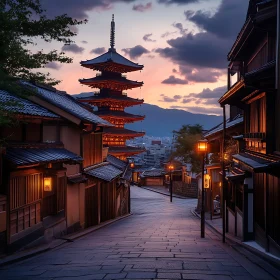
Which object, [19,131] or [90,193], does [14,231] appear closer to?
[19,131]

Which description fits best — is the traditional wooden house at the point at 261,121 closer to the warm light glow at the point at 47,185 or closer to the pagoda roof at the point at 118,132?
the warm light glow at the point at 47,185

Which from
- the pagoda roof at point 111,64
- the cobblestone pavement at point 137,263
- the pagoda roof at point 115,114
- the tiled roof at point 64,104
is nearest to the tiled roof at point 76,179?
the tiled roof at point 64,104

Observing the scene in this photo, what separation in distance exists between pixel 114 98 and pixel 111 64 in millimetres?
4586

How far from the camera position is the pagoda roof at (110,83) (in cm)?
5216

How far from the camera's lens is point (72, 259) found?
11.1 metres

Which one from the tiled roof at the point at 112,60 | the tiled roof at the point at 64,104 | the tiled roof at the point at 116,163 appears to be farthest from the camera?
the tiled roof at the point at 112,60

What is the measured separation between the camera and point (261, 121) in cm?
1290

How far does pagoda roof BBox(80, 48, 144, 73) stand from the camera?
171 ft

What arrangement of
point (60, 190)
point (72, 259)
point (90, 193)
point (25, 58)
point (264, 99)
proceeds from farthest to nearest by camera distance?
point (90, 193), point (60, 190), point (264, 99), point (72, 259), point (25, 58)

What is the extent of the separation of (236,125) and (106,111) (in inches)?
1399

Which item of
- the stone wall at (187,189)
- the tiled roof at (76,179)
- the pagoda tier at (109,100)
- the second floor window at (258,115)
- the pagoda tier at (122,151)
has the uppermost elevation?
the pagoda tier at (109,100)

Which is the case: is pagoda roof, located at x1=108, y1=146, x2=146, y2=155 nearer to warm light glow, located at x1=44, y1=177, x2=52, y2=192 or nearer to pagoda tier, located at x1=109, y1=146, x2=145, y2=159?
pagoda tier, located at x1=109, y1=146, x2=145, y2=159

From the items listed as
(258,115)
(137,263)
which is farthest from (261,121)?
(137,263)

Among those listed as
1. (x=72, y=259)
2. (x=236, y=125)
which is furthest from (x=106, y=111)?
(x=72, y=259)
